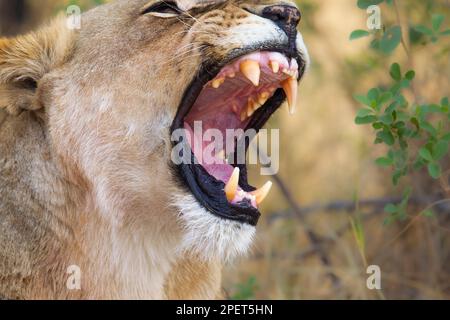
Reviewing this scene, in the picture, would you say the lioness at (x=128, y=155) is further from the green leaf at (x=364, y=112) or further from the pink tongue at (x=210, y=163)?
the green leaf at (x=364, y=112)

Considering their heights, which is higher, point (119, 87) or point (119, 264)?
point (119, 87)

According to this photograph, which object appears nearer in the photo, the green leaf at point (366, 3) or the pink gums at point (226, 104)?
the pink gums at point (226, 104)

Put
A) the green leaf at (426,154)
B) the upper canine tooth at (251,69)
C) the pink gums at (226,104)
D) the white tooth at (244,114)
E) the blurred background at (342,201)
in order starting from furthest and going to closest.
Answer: the blurred background at (342,201)
the white tooth at (244,114)
the green leaf at (426,154)
the pink gums at (226,104)
the upper canine tooth at (251,69)

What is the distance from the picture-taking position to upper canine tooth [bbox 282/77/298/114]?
10.3 feet

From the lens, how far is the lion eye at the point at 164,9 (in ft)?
10.7

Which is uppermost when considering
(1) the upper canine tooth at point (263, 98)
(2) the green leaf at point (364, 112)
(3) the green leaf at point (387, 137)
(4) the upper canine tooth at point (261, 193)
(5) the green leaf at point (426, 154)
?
Answer: (1) the upper canine tooth at point (263, 98)

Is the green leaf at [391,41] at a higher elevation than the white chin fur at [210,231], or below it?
higher

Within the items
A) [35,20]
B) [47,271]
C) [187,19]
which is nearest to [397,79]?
[187,19]

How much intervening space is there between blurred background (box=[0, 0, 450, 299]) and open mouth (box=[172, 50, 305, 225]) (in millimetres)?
631

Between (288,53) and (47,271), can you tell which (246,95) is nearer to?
(288,53)

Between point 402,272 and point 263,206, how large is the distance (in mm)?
1951

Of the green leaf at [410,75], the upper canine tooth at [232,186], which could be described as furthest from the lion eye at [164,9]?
the green leaf at [410,75]

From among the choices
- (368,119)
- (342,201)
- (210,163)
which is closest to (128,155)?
(210,163)

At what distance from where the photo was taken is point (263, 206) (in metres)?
6.77
